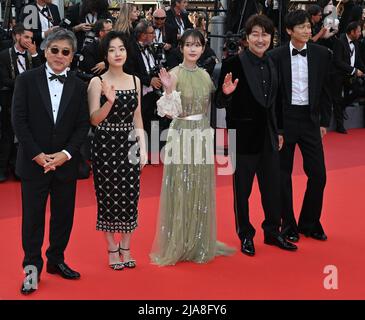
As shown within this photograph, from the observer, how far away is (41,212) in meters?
3.77

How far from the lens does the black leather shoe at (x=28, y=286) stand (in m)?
3.65

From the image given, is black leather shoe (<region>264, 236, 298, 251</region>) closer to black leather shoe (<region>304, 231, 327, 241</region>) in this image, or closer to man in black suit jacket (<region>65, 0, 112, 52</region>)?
black leather shoe (<region>304, 231, 327, 241</region>)

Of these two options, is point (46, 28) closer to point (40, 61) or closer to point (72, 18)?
point (72, 18)

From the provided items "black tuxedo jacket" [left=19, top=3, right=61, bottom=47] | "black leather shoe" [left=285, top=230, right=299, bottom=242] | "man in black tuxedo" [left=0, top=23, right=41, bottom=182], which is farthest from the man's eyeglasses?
"black tuxedo jacket" [left=19, top=3, right=61, bottom=47]

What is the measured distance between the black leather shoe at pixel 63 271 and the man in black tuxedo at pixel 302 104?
5.46 ft

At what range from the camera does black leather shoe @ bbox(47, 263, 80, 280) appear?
3.90 m

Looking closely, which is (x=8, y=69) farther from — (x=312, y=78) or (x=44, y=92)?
(x=312, y=78)

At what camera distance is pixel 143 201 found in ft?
19.1

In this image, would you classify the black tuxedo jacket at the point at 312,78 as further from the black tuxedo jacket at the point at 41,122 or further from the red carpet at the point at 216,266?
the black tuxedo jacket at the point at 41,122

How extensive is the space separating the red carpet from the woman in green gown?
5.5 inches

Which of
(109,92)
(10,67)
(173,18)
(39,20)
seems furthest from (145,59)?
(109,92)

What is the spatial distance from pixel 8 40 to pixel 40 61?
39.9 inches

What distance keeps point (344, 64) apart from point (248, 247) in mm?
5394
